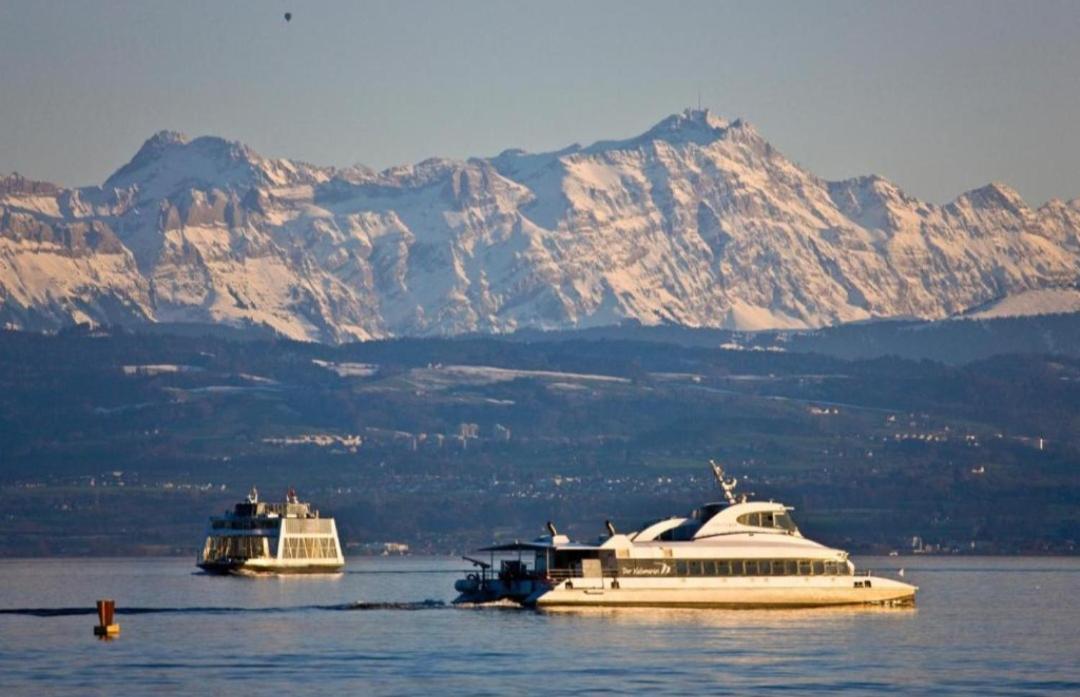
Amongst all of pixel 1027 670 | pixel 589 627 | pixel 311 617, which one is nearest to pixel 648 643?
pixel 589 627

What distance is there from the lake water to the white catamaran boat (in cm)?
143

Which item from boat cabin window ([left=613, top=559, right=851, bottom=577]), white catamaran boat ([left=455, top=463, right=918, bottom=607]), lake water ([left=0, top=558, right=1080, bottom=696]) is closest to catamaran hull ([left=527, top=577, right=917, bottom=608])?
white catamaran boat ([left=455, top=463, right=918, bottom=607])

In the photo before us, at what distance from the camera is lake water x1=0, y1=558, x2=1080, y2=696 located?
128m

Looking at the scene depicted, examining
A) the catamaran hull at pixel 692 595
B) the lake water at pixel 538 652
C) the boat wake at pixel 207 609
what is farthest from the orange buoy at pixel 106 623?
the catamaran hull at pixel 692 595

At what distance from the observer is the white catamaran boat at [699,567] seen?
169 metres

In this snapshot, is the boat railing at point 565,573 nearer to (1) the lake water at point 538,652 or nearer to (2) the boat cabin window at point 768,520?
(1) the lake water at point 538,652

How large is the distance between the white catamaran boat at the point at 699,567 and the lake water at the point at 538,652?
4.70 ft

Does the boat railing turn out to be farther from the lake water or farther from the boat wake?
the boat wake

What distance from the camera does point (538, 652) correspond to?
143 m

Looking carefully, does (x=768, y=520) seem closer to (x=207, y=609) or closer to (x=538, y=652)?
(x=538, y=652)

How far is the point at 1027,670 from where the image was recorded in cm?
13688

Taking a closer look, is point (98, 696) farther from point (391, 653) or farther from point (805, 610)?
point (805, 610)

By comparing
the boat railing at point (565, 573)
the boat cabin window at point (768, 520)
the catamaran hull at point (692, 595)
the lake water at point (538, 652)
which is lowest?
the lake water at point (538, 652)

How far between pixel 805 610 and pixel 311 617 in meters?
Answer: 30.2
